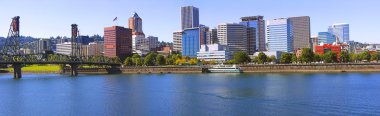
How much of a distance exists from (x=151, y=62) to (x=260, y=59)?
48.8m

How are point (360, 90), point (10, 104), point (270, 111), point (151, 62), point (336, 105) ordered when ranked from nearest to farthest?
point (270, 111) < point (336, 105) < point (10, 104) < point (360, 90) < point (151, 62)

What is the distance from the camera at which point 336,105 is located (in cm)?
4456

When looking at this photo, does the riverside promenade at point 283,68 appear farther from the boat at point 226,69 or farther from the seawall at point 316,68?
the boat at point 226,69

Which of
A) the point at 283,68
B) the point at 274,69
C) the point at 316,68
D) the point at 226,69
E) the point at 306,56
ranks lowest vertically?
the point at 226,69

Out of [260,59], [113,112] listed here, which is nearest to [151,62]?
[260,59]

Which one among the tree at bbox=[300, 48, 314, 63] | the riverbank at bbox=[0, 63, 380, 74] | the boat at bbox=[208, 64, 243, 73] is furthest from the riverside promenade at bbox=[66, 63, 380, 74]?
the tree at bbox=[300, 48, 314, 63]

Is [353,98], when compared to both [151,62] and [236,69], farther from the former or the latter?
[151,62]

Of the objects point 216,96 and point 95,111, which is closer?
point 95,111

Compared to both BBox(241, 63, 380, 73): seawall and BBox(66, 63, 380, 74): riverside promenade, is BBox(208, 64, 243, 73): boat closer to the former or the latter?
BBox(66, 63, 380, 74): riverside promenade

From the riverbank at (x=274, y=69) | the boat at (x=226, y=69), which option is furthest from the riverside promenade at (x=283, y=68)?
the boat at (x=226, y=69)

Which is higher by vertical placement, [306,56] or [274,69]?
[306,56]

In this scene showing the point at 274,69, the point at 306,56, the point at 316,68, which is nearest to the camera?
the point at 316,68

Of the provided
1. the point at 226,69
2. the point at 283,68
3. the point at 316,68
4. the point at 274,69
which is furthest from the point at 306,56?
the point at 226,69

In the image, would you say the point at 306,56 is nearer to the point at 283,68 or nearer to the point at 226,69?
the point at 283,68
